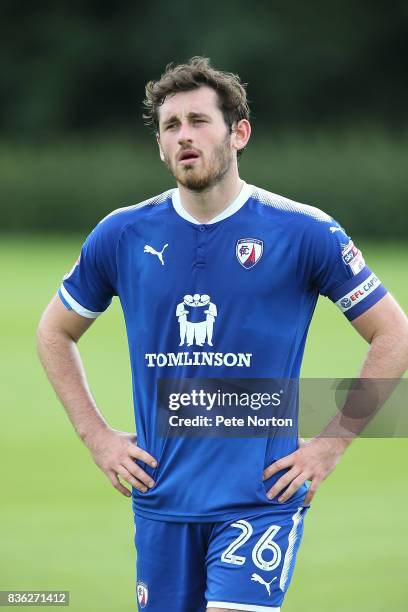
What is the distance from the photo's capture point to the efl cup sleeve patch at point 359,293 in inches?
181

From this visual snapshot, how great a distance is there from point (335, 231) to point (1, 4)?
156 feet

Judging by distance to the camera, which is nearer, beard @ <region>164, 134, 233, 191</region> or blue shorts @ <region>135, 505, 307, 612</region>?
blue shorts @ <region>135, 505, 307, 612</region>

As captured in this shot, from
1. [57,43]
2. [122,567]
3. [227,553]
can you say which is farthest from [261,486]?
[57,43]

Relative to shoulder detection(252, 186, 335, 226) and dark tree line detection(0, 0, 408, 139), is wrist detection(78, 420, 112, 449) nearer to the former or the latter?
shoulder detection(252, 186, 335, 226)

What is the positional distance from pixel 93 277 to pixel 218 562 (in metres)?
1.17

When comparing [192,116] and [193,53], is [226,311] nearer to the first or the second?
[192,116]

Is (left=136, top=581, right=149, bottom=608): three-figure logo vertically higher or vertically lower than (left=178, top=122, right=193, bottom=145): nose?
lower

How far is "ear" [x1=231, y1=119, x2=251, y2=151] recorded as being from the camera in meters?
4.79

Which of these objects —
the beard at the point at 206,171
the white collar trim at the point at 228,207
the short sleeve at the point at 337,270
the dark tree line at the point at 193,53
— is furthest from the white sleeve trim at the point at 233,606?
the dark tree line at the point at 193,53

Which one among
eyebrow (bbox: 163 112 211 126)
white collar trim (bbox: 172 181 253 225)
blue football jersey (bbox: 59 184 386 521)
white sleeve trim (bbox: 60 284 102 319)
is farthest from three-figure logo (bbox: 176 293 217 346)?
eyebrow (bbox: 163 112 211 126)

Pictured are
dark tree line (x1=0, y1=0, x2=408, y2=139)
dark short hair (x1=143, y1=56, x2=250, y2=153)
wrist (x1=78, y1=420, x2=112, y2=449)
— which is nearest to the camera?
dark short hair (x1=143, y1=56, x2=250, y2=153)

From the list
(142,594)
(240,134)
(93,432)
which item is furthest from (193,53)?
(142,594)

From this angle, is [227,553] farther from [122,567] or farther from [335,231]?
[122,567]

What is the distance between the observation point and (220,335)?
4.54 meters
